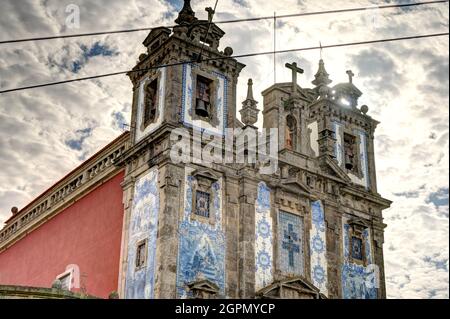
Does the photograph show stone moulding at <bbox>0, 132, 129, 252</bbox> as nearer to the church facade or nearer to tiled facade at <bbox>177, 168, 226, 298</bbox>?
the church facade

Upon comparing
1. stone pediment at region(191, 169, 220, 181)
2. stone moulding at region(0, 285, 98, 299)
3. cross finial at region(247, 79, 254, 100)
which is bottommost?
stone moulding at region(0, 285, 98, 299)

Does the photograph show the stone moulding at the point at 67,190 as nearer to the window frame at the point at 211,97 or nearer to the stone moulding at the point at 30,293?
the window frame at the point at 211,97

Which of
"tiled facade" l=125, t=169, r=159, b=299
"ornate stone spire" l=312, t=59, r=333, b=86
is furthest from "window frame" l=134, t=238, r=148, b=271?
"ornate stone spire" l=312, t=59, r=333, b=86

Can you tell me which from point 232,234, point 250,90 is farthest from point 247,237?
point 250,90

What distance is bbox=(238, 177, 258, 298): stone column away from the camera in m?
26.4

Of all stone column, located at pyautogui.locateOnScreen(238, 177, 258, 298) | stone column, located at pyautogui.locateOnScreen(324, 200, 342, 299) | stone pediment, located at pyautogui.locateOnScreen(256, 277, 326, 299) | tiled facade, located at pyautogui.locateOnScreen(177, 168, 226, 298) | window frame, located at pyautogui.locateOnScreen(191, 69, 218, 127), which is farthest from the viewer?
stone column, located at pyautogui.locateOnScreen(324, 200, 342, 299)

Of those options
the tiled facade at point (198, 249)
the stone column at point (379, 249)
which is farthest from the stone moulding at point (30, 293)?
the stone column at point (379, 249)

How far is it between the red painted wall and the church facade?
0.08m

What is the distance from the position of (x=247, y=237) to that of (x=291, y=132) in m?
5.79

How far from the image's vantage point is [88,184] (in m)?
31.0

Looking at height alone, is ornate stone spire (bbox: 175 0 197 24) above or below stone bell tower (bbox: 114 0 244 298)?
above
